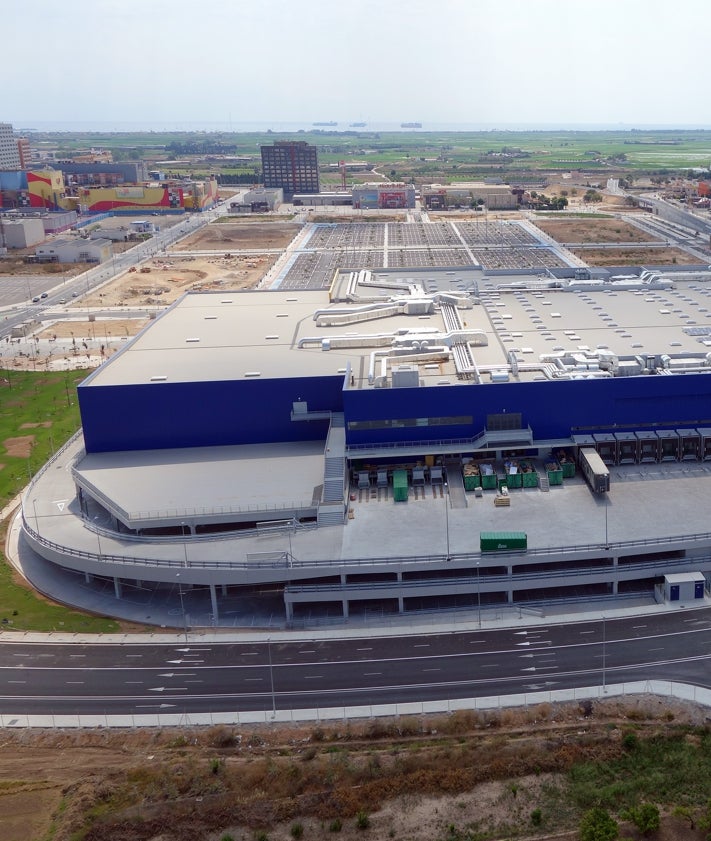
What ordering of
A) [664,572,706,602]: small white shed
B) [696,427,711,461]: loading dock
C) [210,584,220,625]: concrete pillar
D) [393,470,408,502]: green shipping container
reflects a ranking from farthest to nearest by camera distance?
[696,427,711,461]: loading dock < [393,470,408,502]: green shipping container < [210,584,220,625]: concrete pillar < [664,572,706,602]: small white shed

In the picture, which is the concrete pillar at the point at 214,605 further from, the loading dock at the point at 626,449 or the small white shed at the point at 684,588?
the loading dock at the point at 626,449

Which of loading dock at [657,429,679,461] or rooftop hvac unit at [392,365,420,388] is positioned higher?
rooftop hvac unit at [392,365,420,388]

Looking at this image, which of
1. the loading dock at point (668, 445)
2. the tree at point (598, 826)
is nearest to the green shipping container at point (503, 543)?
the loading dock at point (668, 445)

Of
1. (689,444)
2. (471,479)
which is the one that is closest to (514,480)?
(471,479)

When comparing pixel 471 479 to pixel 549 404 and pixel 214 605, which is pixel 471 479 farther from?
pixel 214 605

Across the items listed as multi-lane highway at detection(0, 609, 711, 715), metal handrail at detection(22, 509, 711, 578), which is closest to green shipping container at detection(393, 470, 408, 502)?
metal handrail at detection(22, 509, 711, 578)

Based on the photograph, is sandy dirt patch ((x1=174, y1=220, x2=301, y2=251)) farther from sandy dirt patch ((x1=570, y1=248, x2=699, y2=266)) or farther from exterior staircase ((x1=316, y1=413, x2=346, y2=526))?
exterior staircase ((x1=316, y1=413, x2=346, y2=526))
